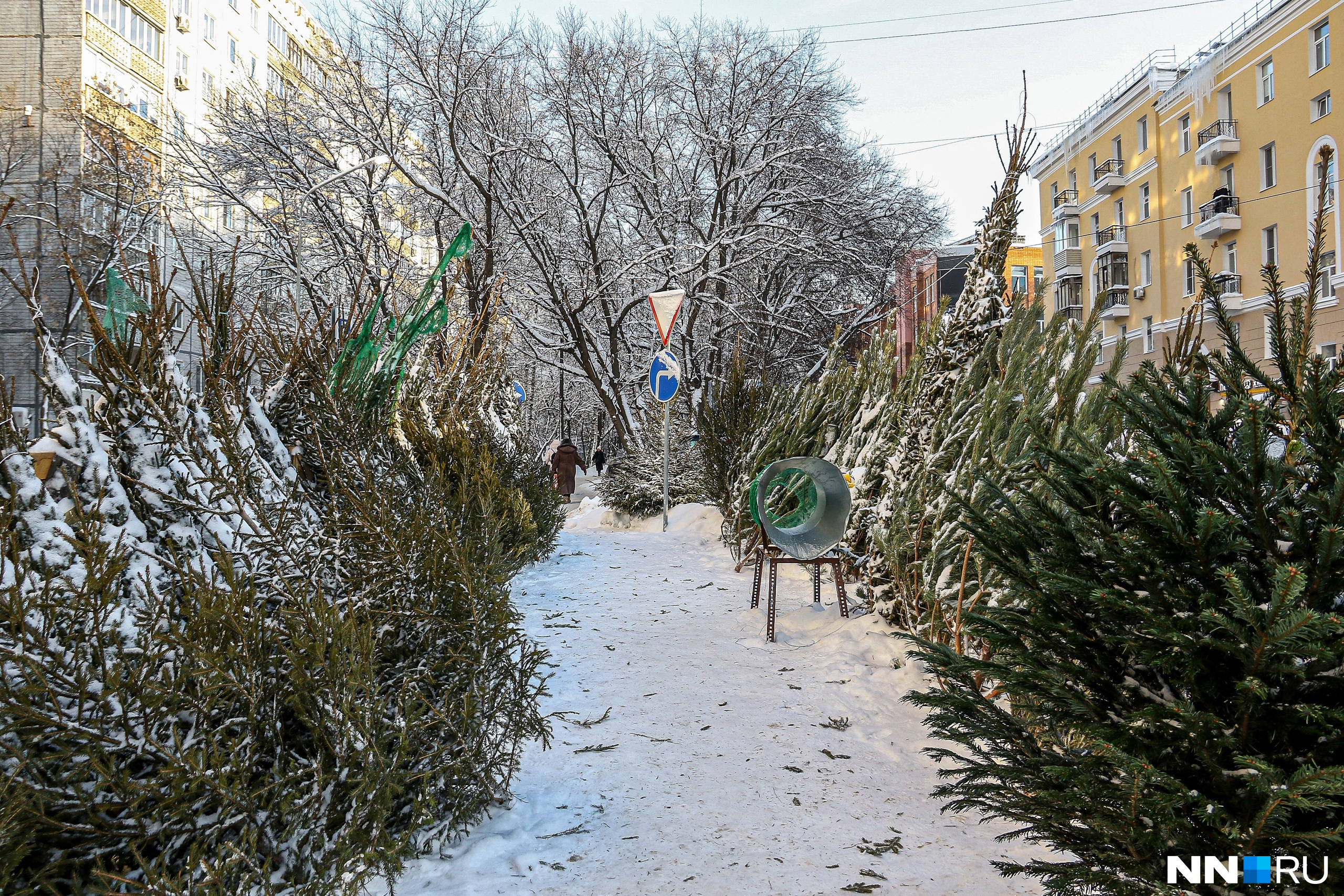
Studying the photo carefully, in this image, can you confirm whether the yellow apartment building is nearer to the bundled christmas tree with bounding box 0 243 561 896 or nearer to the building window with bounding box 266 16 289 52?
the bundled christmas tree with bounding box 0 243 561 896

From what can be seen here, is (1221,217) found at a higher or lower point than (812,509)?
higher

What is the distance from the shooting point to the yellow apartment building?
920 inches

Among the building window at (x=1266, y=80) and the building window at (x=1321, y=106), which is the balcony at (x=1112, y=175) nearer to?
the building window at (x=1266, y=80)

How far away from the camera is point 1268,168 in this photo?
25719 mm

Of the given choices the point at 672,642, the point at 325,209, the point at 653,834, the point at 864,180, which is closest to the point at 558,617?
the point at 672,642

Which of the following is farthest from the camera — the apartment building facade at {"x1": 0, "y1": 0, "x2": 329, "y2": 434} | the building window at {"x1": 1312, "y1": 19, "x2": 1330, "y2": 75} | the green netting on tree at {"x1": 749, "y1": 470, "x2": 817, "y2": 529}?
the building window at {"x1": 1312, "y1": 19, "x2": 1330, "y2": 75}

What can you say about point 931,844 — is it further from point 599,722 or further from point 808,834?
point 599,722

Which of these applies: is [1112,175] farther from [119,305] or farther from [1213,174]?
[119,305]

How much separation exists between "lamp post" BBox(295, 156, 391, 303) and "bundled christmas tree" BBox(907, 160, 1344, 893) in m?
12.6

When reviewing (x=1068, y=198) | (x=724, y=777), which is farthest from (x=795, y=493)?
(x=1068, y=198)

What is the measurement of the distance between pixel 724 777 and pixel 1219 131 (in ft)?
104

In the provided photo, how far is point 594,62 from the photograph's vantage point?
53.9 feet

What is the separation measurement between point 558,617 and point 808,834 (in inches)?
141

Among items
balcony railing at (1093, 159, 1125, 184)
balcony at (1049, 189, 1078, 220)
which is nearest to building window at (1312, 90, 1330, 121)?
balcony railing at (1093, 159, 1125, 184)
